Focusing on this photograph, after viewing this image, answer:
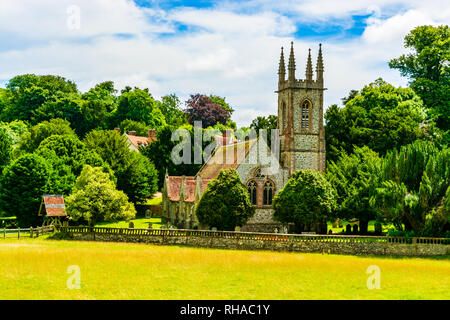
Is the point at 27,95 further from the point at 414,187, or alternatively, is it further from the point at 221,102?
the point at 414,187

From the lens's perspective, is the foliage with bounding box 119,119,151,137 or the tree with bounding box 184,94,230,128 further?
the tree with bounding box 184,94,230,128

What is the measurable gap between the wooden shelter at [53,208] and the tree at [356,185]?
87.4ft

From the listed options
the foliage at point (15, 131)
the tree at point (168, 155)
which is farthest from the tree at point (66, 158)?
the foliage at point (15, 131)

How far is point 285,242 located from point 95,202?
19.5 m

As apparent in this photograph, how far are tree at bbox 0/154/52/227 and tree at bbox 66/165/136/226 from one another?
603cm

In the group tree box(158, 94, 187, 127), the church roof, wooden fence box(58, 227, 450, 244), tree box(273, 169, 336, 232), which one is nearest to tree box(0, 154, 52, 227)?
wooden fence box(58, 227, 450, 244)

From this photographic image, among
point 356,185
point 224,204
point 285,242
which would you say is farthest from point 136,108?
point 285,242

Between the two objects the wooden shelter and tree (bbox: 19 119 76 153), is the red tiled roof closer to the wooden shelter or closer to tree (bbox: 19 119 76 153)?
tree (bbox: 19 119 76 153)

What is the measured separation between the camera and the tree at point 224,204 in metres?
56.2

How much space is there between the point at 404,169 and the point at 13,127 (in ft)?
278

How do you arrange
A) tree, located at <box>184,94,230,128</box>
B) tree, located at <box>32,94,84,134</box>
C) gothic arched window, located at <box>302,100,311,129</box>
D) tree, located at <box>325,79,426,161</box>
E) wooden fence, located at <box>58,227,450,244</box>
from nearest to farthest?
wooden fence, located at <box>58,227,450,244</box>
gothic arched window, located at <box>302,100,311,129</box>
tree, located at <box>325,79,426,161</box>
tree, located at <box>32,94,84,134</box>
tree, located at <box>184,94,230,128</box>

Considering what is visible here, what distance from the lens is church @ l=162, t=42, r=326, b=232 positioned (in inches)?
2458

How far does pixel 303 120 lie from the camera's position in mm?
65500
